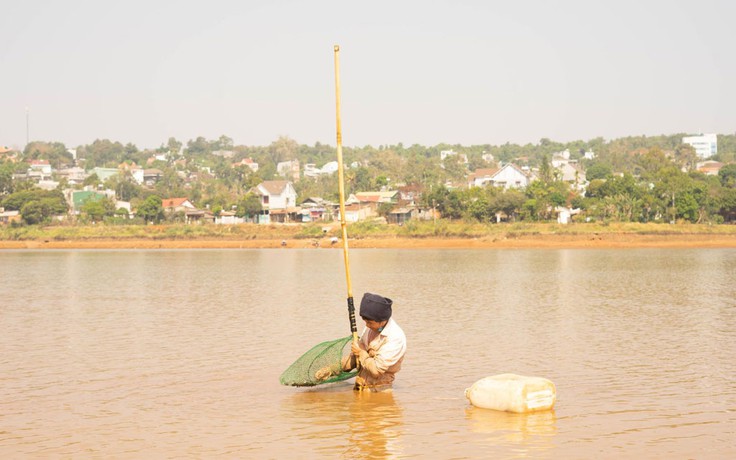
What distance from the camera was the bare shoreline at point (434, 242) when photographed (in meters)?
61.7

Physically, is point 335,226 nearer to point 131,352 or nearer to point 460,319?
point 460,319

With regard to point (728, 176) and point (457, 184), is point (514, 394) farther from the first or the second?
point (457, 184)

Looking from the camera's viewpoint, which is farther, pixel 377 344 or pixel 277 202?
pixel 277 202

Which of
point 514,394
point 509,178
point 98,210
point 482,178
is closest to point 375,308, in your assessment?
point 514,394

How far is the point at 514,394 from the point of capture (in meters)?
10.4

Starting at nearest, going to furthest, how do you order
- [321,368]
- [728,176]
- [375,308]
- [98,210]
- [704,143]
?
[375,308] → [321,368] → [728,176] → [98,210] → [704,143]

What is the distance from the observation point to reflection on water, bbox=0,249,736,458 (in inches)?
376

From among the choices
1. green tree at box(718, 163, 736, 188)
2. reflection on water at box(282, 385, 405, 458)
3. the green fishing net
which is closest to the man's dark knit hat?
the green fishing net

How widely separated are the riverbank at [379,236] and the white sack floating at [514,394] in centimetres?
5248

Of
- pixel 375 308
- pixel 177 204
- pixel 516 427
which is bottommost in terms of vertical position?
pixel 516 427

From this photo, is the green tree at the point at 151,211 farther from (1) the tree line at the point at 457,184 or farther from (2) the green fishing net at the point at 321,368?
(2) the green fishing net at the point at 321,368

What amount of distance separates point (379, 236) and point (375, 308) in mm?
58077

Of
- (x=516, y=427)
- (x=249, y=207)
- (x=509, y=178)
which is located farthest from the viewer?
(x=509, y=178)

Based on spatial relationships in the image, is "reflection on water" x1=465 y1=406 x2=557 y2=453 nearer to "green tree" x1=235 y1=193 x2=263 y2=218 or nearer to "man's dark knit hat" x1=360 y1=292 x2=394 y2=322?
"man's dark knit hat" x1=360 y1=292 x2=394 y2=322
